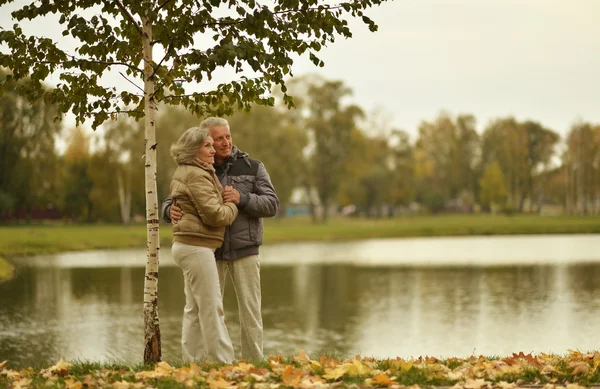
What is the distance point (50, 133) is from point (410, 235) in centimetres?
2661

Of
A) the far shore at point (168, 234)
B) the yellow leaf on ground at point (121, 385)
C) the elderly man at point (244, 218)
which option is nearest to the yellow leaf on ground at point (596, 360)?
the elderly man at point (244, 218)

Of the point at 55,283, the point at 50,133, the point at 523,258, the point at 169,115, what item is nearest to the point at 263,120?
the point at 169,115

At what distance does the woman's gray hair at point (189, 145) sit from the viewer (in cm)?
652

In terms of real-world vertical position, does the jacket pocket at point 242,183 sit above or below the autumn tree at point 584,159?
below

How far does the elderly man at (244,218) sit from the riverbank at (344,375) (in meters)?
0.79

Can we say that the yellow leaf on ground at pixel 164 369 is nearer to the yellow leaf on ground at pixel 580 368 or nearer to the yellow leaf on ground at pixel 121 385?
the yellow leaf on ground at pixel 121 385

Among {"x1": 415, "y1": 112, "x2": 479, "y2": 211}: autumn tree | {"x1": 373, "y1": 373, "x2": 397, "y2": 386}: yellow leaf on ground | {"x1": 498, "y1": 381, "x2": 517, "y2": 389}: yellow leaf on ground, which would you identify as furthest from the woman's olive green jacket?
{"x1": 415, "y1": 112, "x2": 479, "y2": 211}: autumn tree

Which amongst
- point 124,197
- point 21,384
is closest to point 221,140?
point 21,384

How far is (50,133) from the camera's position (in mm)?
52406

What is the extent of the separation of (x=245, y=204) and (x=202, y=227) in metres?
0.46

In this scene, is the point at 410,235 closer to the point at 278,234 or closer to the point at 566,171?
the point at 278,234

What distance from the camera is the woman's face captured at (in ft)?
21.5

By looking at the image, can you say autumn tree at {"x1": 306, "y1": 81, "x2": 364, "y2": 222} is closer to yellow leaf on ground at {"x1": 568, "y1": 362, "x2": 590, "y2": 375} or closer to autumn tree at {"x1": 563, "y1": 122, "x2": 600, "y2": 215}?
autumn tree at {"x1": 563, "y1": 122, "x2": 600, "y2": 215}

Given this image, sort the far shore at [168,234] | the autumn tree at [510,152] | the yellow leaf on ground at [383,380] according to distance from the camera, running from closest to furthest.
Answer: the yellow leaf on ground at [383,380]
the far shore at [168,234]
the autumn tree at [510,152]
